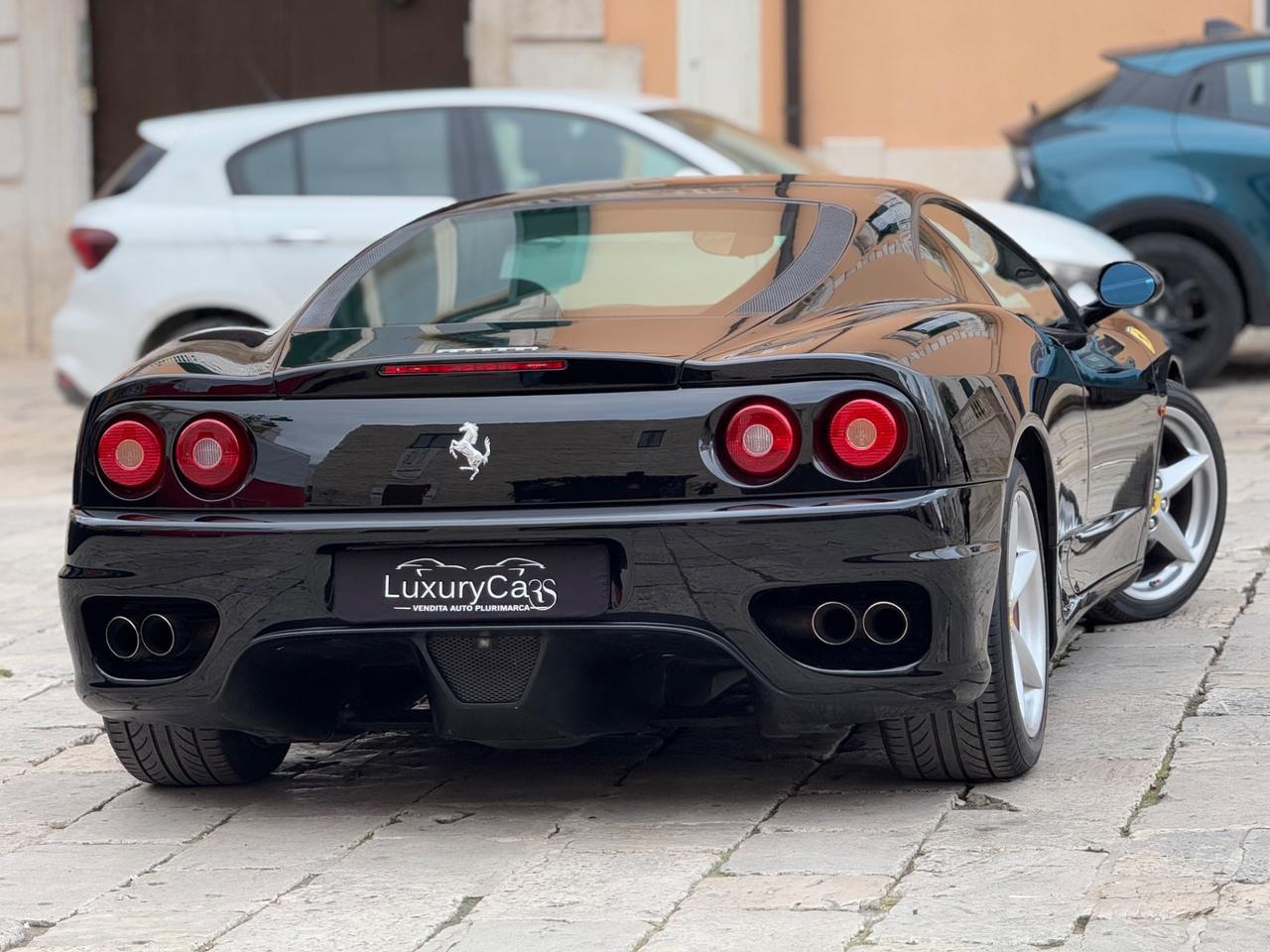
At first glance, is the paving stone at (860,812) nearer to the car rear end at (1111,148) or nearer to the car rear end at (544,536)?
the car rear end at (544,536)

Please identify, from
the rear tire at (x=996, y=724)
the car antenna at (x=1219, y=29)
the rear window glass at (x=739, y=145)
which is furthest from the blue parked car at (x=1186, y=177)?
the rear tire at (x=996, y=724)

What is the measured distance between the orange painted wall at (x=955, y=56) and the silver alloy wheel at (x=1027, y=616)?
10.4 m

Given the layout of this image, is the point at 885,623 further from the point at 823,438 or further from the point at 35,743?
the point at 35,743

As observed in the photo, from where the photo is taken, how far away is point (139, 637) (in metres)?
4.51

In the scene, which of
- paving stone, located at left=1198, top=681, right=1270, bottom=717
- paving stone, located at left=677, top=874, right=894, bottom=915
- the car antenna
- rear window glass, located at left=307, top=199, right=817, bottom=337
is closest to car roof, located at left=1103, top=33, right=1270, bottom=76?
the car antenna

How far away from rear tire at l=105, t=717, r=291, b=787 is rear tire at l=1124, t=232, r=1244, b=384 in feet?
25.2

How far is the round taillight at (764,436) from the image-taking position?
4.21m

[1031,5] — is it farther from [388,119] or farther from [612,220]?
[612,220]

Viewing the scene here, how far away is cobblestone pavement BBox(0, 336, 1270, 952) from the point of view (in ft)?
12.5

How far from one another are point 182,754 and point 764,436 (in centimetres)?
148

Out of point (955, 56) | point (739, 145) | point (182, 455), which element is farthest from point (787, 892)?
point (955, 56)

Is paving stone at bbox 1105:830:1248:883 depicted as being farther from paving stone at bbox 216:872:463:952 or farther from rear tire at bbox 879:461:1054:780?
paving stone at bbox 216:872:463:952

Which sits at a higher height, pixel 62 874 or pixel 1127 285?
pixel 1127 285

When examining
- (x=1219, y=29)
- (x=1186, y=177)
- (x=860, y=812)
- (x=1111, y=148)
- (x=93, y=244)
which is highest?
(x=1219, y=29)
